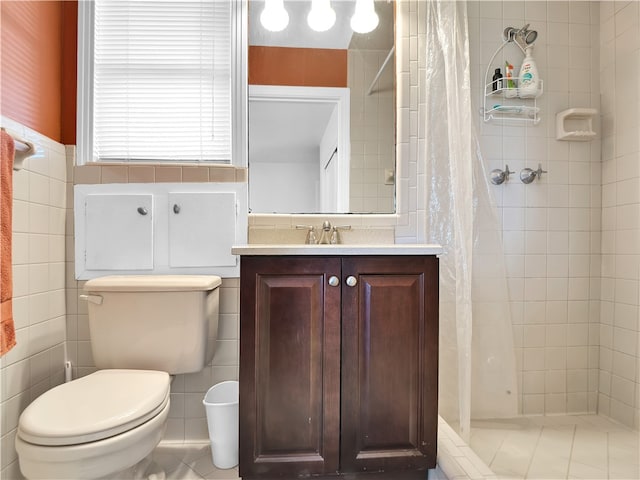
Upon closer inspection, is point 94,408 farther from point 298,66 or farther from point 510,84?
point 510,84

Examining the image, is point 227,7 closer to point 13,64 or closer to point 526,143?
point 13,64

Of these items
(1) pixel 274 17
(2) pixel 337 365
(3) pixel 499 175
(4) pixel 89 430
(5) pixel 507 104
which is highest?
(1) pixel 274 17

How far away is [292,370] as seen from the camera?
49.0 inches

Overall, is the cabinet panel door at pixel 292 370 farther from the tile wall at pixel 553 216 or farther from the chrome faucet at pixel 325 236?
the tile wall at pixel 553 216

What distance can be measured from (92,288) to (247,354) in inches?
27.2

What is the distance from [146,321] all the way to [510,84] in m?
1.97

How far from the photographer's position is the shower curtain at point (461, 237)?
1586 mm

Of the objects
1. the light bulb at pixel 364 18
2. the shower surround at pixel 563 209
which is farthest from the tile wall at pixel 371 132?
the shower surround at pixel 563 209

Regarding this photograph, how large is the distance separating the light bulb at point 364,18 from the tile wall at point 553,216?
549mm

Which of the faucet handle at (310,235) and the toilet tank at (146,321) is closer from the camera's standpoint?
the toilet tank at (146,321)

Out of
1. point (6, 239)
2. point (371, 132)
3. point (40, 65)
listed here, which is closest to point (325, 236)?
point (371, 132)

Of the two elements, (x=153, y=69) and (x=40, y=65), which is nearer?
(x=40, y=65)

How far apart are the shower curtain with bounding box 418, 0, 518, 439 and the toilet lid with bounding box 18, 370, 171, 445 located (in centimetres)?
116

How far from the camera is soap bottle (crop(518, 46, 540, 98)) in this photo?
1.80 metres
